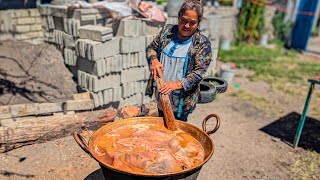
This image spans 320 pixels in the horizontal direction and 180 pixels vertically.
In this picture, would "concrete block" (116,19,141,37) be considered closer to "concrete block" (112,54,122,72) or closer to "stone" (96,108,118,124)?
"concrete block" (112,54,122,72)

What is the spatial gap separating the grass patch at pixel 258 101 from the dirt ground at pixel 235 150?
0.03 m

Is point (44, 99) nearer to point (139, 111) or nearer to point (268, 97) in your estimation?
point (139, 111)

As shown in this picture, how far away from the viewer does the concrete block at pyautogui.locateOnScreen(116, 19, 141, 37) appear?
5096mm

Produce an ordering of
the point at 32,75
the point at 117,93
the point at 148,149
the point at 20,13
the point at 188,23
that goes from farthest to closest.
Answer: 1. the point at 20,13
2. the point at 32,75
3. the point at 117,93
4. the point at 188,23
5. the point at 148,149

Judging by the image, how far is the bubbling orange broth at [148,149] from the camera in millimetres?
2148

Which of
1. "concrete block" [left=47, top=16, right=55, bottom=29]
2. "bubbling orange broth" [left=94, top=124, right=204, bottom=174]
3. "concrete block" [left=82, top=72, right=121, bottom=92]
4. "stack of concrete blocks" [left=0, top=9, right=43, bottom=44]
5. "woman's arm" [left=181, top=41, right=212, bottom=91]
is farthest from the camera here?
"concrete block" [left=47, top=16, right=55, bottom=29]

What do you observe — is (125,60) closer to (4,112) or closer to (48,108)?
(48,108)

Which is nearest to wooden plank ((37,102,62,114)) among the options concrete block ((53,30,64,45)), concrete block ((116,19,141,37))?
concrete block ((116,19,141,37))

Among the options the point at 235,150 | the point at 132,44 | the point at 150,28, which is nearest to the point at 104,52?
the point at 132,44

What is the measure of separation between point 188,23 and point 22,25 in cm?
476

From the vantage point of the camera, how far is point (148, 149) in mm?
2357

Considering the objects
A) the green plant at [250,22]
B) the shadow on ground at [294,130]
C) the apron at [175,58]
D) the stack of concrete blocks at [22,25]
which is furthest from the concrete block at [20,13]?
the green plant at [250,22]

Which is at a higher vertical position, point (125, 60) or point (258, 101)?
point (125, 60)

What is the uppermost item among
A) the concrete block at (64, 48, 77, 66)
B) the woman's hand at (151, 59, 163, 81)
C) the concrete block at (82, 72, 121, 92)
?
the woman's hand at (151, 59, 163, 81)
